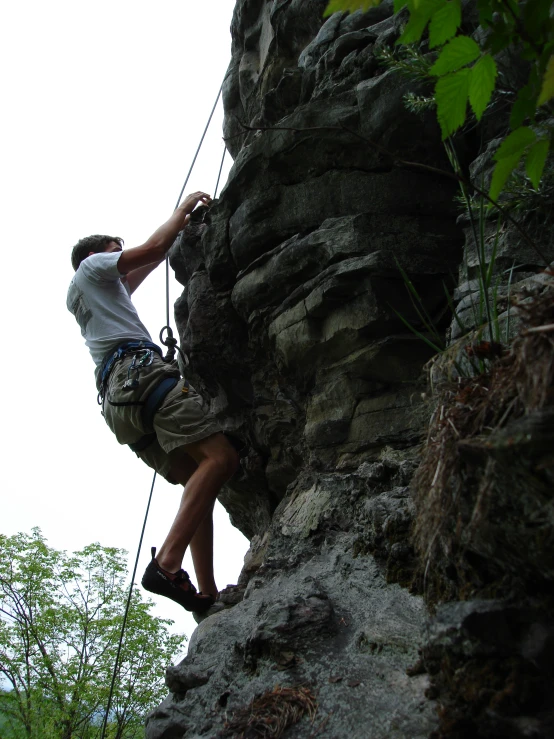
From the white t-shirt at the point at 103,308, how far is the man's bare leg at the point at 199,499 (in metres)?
1.13

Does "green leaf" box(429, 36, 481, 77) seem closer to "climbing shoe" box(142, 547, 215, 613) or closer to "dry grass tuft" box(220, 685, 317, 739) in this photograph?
"dry grass tuft" box(220, 685, 317, 739)

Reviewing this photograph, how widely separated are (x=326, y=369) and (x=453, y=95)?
3.31 meters

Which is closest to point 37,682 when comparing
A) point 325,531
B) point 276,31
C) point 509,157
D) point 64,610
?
point 64,610

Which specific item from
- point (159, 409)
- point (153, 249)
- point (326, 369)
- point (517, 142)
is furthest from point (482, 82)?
point (153, 249)

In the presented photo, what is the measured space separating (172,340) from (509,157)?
4.11m

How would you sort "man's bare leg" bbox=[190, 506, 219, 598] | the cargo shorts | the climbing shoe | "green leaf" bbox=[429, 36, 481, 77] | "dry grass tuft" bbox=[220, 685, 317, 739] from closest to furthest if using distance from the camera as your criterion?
"green leaf" bbox=[429, 36, 481, 77], "dry grass tuft" bbox=[220, 685, 317, 739], the climbing shoe, the cargo shorts, "man's bare leg" bbox=[190, 506, 219, 598]

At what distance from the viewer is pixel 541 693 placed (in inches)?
77.0

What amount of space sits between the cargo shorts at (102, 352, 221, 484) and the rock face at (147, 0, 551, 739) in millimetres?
610

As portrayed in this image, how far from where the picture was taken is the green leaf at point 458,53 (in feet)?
5.98

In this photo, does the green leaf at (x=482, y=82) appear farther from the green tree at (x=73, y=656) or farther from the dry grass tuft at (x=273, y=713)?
the green tree at (x=73, y=656)

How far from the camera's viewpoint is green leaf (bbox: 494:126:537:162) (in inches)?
73.2

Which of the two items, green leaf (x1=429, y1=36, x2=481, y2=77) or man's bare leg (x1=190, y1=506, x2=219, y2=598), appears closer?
green leaf (x1=429, y1=36, x2=481, y2=77)

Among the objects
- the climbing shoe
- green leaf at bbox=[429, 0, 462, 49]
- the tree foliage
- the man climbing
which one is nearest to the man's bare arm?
the man climbing

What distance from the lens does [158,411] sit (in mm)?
5004
